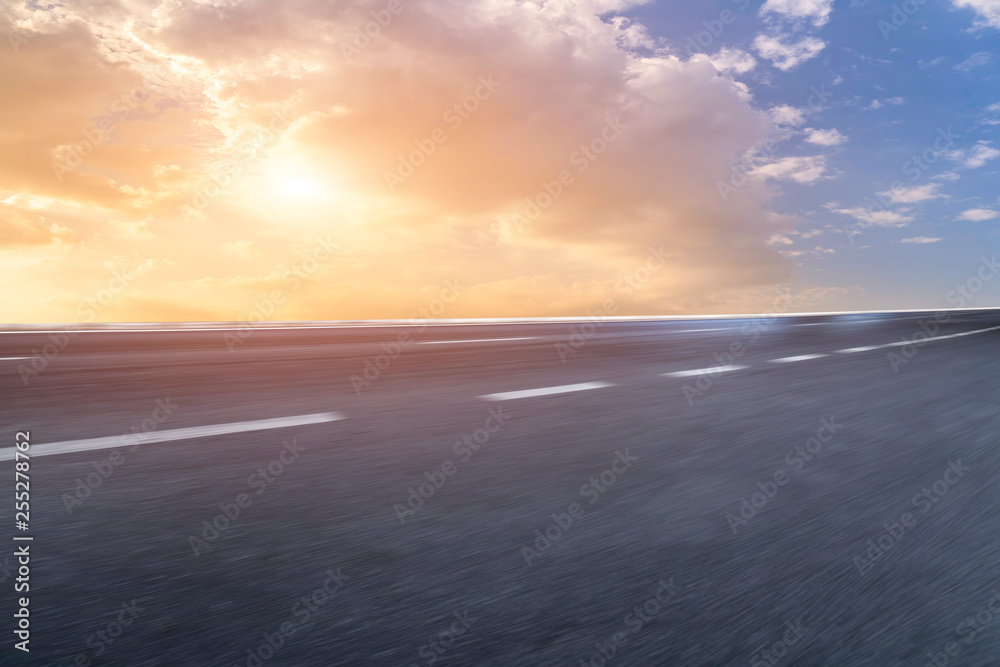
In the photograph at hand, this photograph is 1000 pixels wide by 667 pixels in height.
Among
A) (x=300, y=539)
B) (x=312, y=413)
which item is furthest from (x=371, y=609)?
(x=312, y=413)

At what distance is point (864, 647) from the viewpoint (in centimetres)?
179

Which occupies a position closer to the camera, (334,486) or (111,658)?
(111,658)

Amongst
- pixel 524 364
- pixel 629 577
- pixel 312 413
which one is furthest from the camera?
pixel 524 364

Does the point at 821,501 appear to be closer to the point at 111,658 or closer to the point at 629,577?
the point at 629,577

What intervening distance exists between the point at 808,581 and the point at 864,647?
0.36 meters
